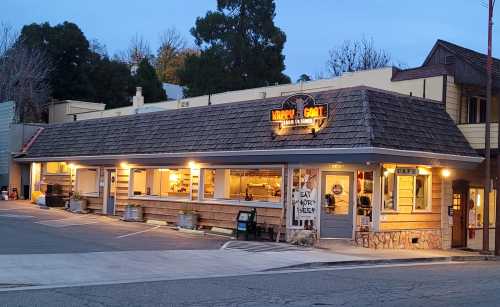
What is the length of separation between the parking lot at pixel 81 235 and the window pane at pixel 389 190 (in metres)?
Answer: 5.51

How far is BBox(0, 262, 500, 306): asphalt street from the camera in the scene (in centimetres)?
1031

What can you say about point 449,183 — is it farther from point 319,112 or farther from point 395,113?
point 319,112

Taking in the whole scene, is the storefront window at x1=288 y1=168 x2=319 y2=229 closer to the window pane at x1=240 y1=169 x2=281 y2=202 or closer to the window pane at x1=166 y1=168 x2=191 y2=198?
the window pane at x1=240 y1=169 x2=281 y2=202

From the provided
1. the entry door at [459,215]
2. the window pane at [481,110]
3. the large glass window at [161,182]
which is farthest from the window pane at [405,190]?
the large glass window at [161,182]

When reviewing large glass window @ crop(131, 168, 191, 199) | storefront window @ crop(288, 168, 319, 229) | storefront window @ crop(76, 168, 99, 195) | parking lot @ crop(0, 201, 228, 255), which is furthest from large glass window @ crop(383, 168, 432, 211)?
storefront window @ crop(76, 168, 99, 195)

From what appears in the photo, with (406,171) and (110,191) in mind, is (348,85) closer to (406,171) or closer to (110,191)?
(406,171)

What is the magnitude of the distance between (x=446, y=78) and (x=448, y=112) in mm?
1211

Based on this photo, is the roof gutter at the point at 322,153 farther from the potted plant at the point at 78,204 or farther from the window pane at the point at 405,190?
the potted plant at the point at 78,204

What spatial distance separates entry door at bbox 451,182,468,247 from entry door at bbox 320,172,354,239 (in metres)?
5.02

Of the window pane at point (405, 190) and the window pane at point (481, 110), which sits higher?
the window pane at point (481, 110)

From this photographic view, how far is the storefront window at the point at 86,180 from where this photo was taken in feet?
98.7

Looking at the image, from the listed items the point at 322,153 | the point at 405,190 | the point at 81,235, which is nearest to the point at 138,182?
the point at 81,235

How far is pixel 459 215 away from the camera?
23109 millimetres

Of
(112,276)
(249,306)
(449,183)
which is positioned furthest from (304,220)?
(249,306)
